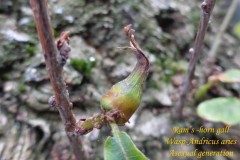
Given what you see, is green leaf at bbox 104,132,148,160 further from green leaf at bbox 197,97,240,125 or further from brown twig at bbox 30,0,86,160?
green leaf at bbox 197,97,240,125

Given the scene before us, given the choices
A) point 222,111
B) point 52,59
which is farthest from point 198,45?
point 52,59

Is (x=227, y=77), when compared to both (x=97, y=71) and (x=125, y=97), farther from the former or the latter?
(x=125, y=97)

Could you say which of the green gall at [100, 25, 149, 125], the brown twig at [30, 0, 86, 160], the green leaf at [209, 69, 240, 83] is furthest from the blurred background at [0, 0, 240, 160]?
the green gall at [100, 25, 149, 125]

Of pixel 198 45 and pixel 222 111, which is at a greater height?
pixel 198 45

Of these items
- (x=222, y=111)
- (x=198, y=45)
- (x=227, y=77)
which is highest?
(x=198, y=45)

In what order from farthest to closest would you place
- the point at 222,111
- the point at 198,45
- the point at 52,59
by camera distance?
1. the point at 222,111
2. the point at 198,45
3. the point at 52,59

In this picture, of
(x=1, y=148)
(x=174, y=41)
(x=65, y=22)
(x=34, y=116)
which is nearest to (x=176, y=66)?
(x=174, y=41)

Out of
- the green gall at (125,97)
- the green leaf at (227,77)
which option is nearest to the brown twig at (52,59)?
the green gall at (125,97)
